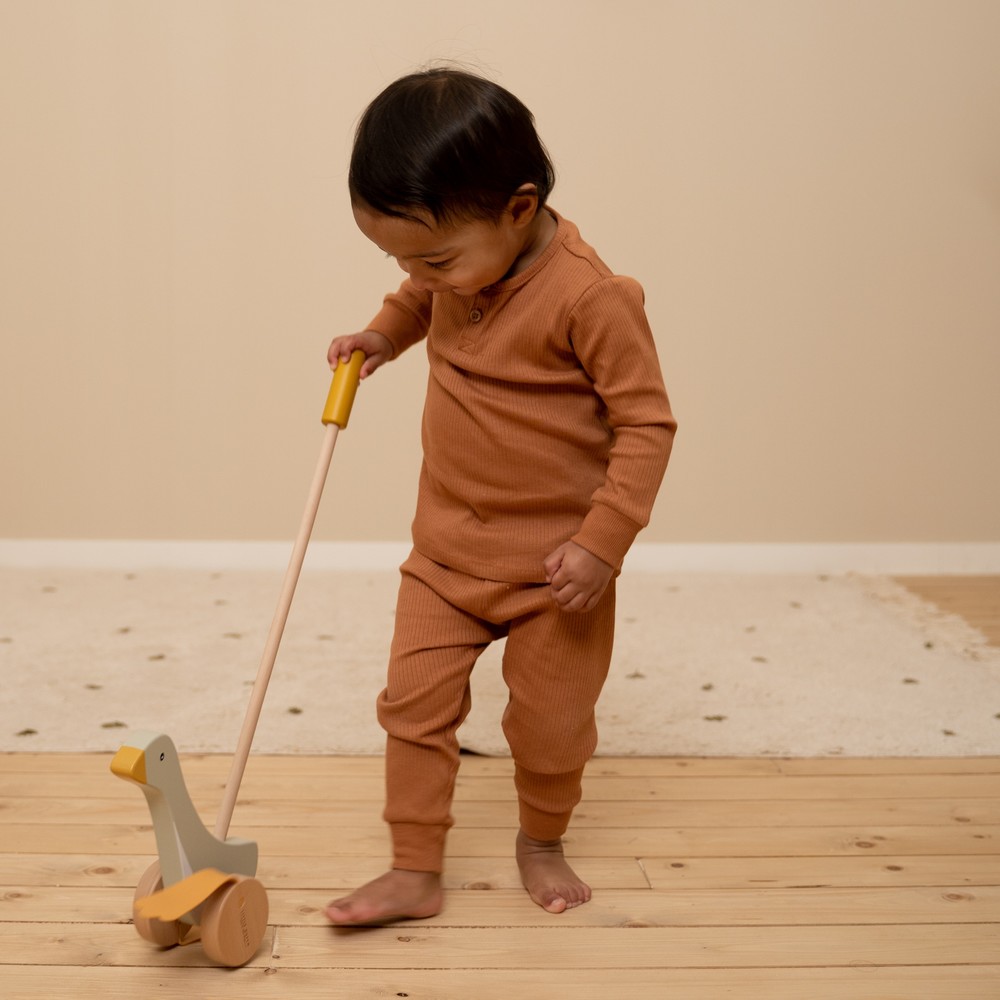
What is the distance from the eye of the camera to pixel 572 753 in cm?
124

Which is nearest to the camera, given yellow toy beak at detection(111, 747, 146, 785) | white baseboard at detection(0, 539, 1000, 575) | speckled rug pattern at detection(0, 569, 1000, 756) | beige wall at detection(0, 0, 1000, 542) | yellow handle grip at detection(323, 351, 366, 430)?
yellow toy beak at detection(111, 747, 146, 785)

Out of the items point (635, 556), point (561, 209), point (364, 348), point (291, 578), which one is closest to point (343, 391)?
point (364, 348)

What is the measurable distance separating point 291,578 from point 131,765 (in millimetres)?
260

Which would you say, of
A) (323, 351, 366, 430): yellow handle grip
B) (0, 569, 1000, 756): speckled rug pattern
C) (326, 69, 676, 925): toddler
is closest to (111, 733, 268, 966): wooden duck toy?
(326, 69, 676, 925): toddler

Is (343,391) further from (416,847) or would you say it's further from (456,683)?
(416,847)

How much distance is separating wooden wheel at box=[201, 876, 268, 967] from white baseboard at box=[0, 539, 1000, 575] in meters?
1.49

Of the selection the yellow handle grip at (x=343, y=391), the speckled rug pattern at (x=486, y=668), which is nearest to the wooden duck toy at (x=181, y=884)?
the yellow handle grip at (x=343, y=391)

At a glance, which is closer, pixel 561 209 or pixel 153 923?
pixel 153 923

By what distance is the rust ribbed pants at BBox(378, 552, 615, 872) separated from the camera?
1.20m

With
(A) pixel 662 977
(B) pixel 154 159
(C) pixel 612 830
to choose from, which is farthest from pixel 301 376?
(A) pixel 662 977

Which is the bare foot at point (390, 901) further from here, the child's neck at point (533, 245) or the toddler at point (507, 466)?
the child's neck at point (533, 245)

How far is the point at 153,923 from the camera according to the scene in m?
1.09

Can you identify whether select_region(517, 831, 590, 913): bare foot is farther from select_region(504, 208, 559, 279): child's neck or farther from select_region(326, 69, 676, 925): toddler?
select_region(504, 208, 559, 279): child's neck

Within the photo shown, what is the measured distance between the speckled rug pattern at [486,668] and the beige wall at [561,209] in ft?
0.75
